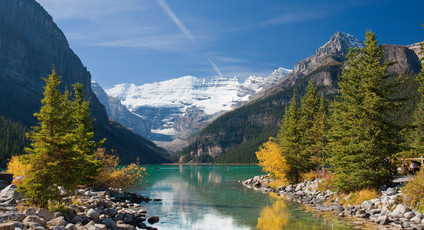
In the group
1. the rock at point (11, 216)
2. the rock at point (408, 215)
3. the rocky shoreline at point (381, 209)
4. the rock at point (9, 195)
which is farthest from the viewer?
the rock at point (408, 215)

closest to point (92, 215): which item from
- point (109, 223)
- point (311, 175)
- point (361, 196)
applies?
point (109, 223)

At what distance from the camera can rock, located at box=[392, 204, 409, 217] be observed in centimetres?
2712

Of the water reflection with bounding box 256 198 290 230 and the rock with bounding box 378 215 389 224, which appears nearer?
the rock with bounding box 378 215 389 224

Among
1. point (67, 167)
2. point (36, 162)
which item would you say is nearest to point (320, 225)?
point (67, 167)

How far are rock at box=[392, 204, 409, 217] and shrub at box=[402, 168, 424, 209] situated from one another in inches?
44.3

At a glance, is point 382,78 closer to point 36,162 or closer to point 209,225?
point 209,225

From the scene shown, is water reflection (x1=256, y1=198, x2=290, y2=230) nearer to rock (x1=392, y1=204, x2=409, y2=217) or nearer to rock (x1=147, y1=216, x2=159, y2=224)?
rock (x1=392, y1=204, x2=409, y2=217)

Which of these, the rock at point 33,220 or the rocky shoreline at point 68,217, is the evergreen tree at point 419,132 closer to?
the rocky shoreline at point 68,217

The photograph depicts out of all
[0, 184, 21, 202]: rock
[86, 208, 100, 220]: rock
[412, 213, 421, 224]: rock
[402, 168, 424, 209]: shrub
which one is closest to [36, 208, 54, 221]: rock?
[86, 208, 100, 220]: rock

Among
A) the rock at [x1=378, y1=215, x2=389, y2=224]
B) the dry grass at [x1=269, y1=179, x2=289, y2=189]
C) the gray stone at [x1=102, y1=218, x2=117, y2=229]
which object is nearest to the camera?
the gray stone at [x1=102, y1=218, x2=117, y2=229]

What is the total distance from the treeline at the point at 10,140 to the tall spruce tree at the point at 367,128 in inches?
5681

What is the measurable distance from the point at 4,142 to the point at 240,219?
15933 centimetres

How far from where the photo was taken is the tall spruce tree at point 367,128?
1299 inches

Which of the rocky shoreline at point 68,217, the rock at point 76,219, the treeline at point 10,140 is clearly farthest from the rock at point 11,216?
the treeline at point 10,140
